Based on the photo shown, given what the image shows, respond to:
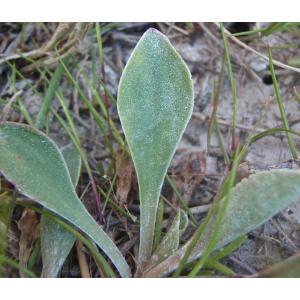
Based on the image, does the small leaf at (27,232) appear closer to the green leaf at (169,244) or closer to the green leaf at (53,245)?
the green leaf at (53,245)

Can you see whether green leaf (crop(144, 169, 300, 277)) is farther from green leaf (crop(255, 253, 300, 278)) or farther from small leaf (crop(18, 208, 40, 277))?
small leaf (crop(18, 208, 40, 277))

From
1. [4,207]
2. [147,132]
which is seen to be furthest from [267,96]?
[4,207]

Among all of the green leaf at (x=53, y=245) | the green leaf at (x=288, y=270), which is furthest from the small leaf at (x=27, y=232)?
the green leaf at (x=288, y=270)

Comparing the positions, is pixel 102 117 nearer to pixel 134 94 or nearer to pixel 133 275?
pixel 134 94

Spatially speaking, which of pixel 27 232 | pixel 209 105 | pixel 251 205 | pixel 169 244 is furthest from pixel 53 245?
pixel 209 105

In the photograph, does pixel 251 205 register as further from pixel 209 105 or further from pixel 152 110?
pixel 209 105
